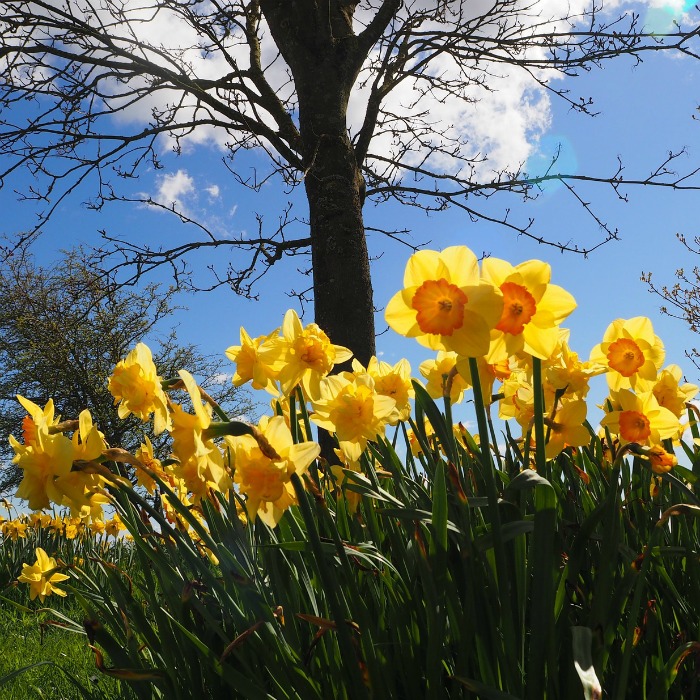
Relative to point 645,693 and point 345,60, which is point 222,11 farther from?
point 645,693

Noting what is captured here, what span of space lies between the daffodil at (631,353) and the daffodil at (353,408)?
1.64 ft

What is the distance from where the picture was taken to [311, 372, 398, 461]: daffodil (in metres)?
1.38

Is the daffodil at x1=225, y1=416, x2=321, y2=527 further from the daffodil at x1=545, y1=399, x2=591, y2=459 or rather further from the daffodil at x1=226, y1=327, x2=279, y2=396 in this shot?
the daffodil at x1=545, y1=399, x2=591, y2=459

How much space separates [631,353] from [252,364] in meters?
0.83

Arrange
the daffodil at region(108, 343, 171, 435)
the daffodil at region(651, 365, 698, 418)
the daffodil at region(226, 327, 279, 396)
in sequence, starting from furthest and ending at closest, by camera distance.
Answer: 1. the daffodil at region(651, 365, 698, 418)
2. the daffodil at region(226, 327, 279, 396)
3. the daffodil at region(108, 343, 171, 435)

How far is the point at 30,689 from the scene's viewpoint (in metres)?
2.92

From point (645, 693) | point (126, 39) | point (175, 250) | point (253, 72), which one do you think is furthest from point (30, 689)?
point (253, 72)

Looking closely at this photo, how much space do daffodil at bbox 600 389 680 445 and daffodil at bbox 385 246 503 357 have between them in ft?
1.76

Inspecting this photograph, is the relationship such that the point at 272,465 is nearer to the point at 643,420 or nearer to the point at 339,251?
the point at 643,420

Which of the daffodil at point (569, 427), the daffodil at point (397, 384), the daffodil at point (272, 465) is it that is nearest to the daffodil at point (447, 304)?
the daffodil at point (272, 465)

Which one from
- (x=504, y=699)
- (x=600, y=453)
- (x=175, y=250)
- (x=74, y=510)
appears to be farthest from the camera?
(x=175, y=250)

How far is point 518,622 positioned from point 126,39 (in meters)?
5.96

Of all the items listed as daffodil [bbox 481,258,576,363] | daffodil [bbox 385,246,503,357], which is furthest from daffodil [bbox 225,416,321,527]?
daffodil [bbox 481,258,576,363]

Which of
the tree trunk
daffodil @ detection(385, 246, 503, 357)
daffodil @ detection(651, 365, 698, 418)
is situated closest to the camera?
daffodil @ detection(385, 246, 503, 357)
